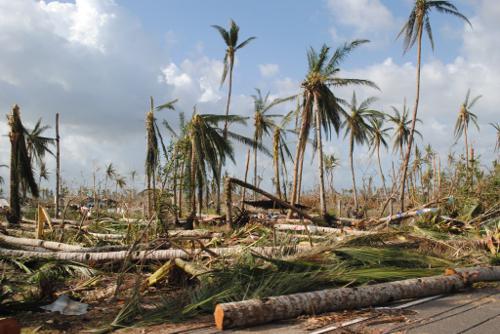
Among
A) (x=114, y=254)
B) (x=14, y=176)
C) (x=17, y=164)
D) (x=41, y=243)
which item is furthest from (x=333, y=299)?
(x=17, y=164)

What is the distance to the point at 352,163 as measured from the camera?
93.2 feet

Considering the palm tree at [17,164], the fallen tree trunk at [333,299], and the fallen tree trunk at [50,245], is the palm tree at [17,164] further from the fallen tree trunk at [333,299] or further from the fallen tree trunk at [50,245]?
the fallen tree trunk at [333,299]

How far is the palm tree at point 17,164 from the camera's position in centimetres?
1445

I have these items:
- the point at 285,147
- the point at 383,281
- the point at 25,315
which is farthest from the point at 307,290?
the point at 285,147

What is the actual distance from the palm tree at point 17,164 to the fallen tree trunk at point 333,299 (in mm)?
12290

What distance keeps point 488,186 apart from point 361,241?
24.2 feet

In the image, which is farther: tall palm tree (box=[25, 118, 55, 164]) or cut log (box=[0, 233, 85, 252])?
tall palm tree (box=[25, 118, 55, 164])

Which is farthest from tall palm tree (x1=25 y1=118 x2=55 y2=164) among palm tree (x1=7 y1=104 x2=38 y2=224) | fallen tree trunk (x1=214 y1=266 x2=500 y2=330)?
fallen tree trunk (x1=214 y1=266 x2=500 y2=330)

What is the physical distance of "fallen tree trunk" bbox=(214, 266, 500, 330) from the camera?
402 centimetres

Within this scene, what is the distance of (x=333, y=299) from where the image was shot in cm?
459

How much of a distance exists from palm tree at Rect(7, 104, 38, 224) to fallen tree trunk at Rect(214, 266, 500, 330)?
1229 centimetres

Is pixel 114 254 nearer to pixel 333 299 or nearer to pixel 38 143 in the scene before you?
pixel 333 299

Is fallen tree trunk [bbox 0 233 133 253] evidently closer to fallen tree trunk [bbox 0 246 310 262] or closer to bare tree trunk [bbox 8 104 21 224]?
fallen tree trunk [bbox 0 246 310 262]

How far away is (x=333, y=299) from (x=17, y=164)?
44.7 ft
